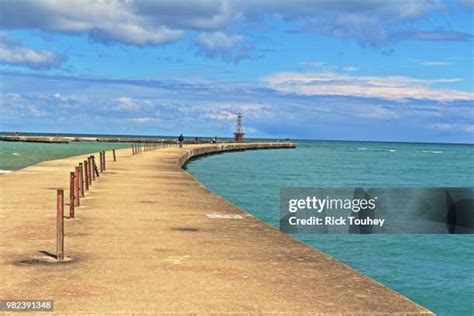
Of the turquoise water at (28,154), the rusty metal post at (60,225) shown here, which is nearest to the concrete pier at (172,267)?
the rusty metal post at (60,225)

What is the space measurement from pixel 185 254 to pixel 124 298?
9.17 feet

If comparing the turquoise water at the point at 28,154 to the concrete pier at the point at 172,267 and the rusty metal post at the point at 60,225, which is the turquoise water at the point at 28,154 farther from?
the rusty metal post at the point at 60,225

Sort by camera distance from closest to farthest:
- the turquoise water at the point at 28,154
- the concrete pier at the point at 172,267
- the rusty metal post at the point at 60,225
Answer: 1. the concrete pier at the point at 172,267
2. the rusty metal post at the point at 60,225
3. the turquoise water at the point at 28,154

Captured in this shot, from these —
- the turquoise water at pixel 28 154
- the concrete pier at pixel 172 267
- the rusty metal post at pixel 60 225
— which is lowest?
the turquoise water at pixel 28 154

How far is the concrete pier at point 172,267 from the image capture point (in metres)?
7.14

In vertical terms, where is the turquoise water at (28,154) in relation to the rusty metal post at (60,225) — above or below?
below

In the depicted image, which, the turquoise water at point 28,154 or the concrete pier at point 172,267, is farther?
the turquoise water at point 28,154

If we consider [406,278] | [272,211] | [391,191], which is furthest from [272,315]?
[391,191]

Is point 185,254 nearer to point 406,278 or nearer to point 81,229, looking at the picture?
point 81,229

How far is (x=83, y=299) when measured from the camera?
7.13 meters

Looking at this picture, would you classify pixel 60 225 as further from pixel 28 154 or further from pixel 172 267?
pixel 28 154

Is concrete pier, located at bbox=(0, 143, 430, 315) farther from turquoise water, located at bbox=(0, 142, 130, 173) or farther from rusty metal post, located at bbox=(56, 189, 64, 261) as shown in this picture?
turquoise water, located at bbox=(0, 142, 130, 173)

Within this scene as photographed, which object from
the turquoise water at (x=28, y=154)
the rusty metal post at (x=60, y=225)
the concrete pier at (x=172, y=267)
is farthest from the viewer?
the turquoise water at (x=28, y=154)

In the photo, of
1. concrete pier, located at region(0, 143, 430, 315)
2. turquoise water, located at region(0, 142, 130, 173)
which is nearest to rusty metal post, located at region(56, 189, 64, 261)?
concrete pier, located at region(0, 143, 430, 315)
